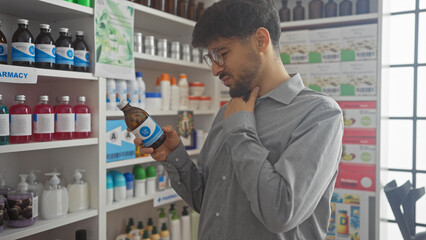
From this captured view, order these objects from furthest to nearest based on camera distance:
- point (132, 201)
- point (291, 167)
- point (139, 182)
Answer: point (139, 182)
point (132, 201)
point (291, 167)

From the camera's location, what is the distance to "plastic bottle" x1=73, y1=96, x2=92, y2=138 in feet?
7.14

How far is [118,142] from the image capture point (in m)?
2.47

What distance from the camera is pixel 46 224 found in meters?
1.99

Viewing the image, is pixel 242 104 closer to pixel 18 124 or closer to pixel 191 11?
pixel 18 124

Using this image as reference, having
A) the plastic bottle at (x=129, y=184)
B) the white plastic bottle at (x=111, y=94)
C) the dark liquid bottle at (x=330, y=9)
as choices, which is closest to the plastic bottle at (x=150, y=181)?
the plastic bottle at (x=129, y=184)

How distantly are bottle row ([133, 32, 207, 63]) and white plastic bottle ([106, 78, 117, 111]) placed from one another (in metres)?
0.37

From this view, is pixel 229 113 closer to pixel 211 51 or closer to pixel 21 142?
pixel 211 51

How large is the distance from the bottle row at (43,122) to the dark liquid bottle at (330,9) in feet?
7.21

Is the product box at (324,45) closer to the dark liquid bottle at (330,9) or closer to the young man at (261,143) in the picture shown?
the dark liquid bottle at (330,9)

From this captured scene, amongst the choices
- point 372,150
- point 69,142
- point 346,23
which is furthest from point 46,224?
point 346,23

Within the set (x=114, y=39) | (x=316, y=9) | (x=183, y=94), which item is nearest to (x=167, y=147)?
(x=114, y=39)

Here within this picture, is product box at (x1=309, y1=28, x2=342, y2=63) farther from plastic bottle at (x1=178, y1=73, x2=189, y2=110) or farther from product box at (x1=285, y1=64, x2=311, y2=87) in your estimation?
plastic bottle at (x1=178, y1=73, x2=189, y2=110)

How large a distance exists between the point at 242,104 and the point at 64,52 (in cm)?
124

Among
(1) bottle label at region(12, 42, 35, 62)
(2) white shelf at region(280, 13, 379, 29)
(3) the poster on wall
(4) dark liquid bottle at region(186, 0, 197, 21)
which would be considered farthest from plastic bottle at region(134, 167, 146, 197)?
(2) white shelf at region(280, 13, 379, 29)
